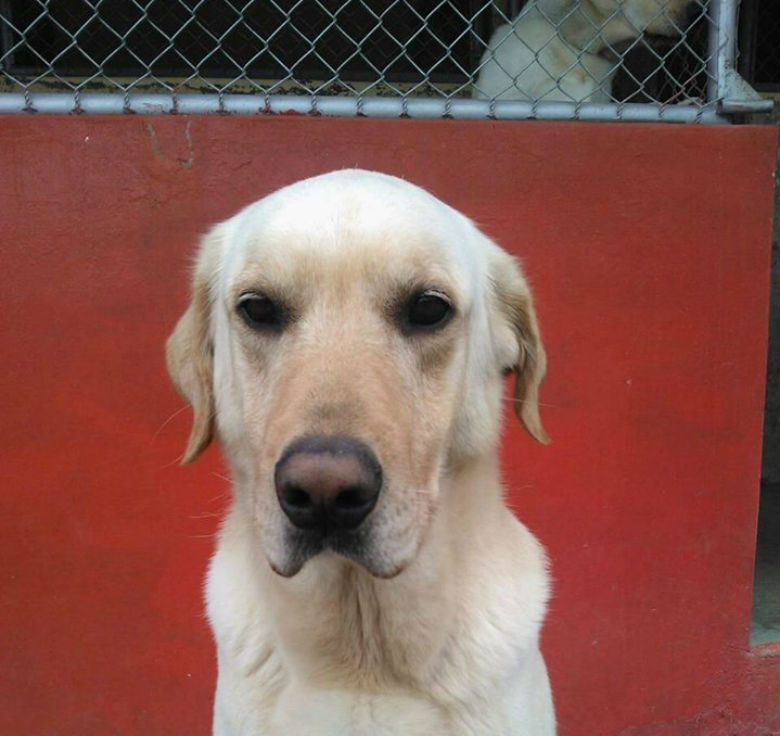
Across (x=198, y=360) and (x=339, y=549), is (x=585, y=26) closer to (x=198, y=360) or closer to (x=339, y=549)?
(x=198, y=360)

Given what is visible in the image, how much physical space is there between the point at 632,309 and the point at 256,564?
64.8 inches

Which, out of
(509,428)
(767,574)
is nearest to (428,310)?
(509,428)

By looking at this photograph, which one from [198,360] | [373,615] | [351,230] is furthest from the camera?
[198,360]

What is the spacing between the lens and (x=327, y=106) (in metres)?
2.70

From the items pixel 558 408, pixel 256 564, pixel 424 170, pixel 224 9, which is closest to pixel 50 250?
pixel 424 170

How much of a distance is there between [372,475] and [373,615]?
46 centimetres

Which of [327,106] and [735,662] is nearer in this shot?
[327,106]

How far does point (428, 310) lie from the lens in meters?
1.62

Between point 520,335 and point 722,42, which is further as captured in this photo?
point 722,42

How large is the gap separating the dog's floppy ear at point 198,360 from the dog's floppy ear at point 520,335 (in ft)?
2.13

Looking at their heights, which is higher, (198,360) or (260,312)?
(260,312)

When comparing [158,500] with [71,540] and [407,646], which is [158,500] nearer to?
[71,540]

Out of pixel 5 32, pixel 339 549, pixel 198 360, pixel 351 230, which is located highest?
pixel 351 230

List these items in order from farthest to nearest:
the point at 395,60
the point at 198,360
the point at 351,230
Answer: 1. the point at 395,60
2. the point at 198,360
3. the point at 351,230
